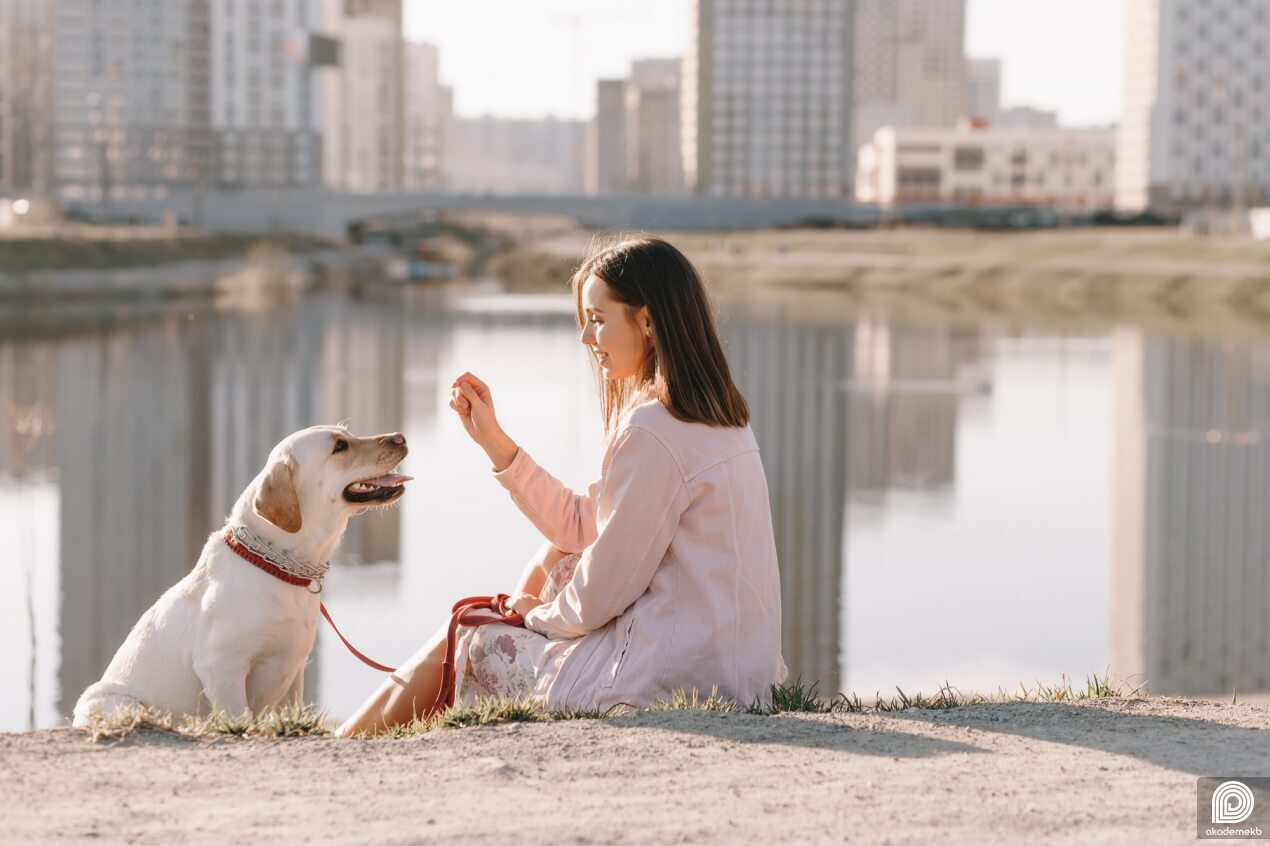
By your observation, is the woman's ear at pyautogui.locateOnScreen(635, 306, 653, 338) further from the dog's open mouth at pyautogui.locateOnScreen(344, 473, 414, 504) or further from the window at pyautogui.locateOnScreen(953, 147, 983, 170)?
the window at pyautogui.locateOnScreen(953, 147, 983, 170)

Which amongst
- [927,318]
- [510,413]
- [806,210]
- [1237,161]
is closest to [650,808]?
[510,413]

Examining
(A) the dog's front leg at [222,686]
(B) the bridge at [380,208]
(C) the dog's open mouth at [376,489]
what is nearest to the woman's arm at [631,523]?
(C) the dog's open mouth at [376,489]

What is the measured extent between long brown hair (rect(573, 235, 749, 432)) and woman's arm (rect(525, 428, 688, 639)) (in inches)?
6.1

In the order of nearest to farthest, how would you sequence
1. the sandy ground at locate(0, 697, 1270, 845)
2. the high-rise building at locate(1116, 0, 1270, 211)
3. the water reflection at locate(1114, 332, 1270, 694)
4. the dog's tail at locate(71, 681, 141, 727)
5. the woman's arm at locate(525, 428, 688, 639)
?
the sandy ground at locate(0, 697, 1270, 845) < the woman's arm at locate(525, 428, 688, 639) < the dog's tail at locate(71, 681, 141, 727) < the water reflection at locate(1114, 332, 1270, 694) < the high-rise building at locate(1116, 0, 1270, 211)

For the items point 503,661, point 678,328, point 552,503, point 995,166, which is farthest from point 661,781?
point 995,166

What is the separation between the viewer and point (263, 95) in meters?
132

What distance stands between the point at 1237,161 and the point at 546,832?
413 feet

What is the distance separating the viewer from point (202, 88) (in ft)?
436

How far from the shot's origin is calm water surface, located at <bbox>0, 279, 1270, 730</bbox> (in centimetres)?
1312

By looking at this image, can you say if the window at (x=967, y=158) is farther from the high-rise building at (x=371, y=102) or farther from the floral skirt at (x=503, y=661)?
the floral skirt at (x=503, y=661)

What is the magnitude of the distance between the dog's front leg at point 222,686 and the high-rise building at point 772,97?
146 m

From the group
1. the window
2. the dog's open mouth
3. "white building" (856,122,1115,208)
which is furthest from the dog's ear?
the window

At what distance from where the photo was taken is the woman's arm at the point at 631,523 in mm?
4871

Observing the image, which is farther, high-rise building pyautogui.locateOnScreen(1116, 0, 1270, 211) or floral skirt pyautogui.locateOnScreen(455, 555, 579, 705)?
high-rise building pyautogui.locateOnScreen(1116, 0, 1270, 211)
